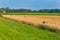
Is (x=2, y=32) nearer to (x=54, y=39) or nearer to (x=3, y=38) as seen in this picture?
A: (x=3, y=38)

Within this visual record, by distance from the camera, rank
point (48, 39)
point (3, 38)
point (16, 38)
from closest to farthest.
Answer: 1. point (3, 38)
2. point (16, 38)
3. point (48, 39)

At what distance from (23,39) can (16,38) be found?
520 millimetres

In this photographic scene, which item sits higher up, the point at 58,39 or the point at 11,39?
the point at 11,39

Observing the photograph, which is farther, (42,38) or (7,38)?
(42,38)

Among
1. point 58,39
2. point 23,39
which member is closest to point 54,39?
point 58,39

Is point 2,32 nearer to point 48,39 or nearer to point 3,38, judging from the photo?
point 3,38

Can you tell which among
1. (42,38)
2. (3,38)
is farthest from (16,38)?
(42,38)

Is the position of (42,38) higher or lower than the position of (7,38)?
lower

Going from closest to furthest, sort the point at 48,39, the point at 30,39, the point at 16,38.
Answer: the point at 16,38
the point at 30,39
the point at 48,39

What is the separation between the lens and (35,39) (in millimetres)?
14406

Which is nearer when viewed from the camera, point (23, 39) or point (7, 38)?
point (7, 38)

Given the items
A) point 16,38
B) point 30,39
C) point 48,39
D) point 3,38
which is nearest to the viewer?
point 3,38

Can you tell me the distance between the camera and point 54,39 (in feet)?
52.3

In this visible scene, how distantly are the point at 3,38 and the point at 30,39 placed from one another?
107 inches
